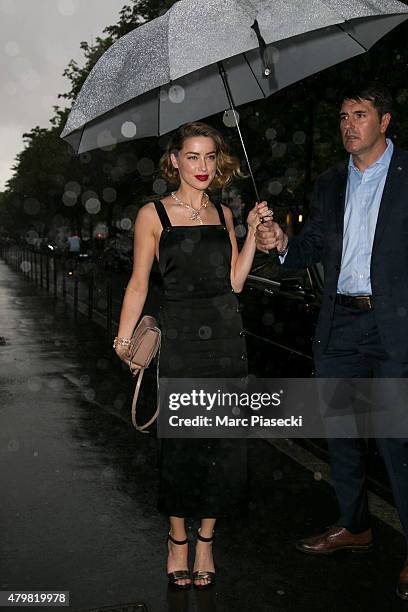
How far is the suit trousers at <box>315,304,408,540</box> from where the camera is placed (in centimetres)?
378

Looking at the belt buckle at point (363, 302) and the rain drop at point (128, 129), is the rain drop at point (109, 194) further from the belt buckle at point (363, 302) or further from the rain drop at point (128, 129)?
the belt buckle at point (363, 302)

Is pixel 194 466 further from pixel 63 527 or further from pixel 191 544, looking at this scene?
pixel 63 527

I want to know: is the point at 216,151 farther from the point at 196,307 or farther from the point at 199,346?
the point at 199,346

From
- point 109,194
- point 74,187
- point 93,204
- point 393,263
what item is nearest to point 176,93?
point 393,263

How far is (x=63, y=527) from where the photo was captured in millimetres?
4441

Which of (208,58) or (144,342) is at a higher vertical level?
(208,58)

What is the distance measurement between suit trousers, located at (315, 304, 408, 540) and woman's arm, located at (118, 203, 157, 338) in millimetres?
1005

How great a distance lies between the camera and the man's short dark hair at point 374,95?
12.7 ft

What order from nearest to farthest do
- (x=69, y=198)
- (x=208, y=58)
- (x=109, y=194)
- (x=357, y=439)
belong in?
1. (x=208, y=58)
2. (x=357, y=439)
3. (x=109, y=194)
4. (x=69, y=198)

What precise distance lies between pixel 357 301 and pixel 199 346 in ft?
2.80

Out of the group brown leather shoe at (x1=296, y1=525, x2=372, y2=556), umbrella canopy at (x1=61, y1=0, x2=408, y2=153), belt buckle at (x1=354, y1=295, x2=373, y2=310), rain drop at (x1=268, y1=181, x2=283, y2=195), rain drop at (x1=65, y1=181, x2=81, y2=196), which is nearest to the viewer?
umbrella canopy at (x1=61, y1=0, x2=408, y2=153)

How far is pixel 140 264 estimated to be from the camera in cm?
363

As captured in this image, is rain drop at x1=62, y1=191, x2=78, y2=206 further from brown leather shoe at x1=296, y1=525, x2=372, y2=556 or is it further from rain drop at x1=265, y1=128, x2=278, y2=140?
brown leather shoe at x1=296, y1=525, x2=372, y2=556

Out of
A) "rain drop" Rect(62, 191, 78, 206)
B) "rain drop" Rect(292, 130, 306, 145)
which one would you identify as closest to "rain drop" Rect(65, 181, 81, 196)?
"rain drop" Rect(62, 191, 78, 206)
